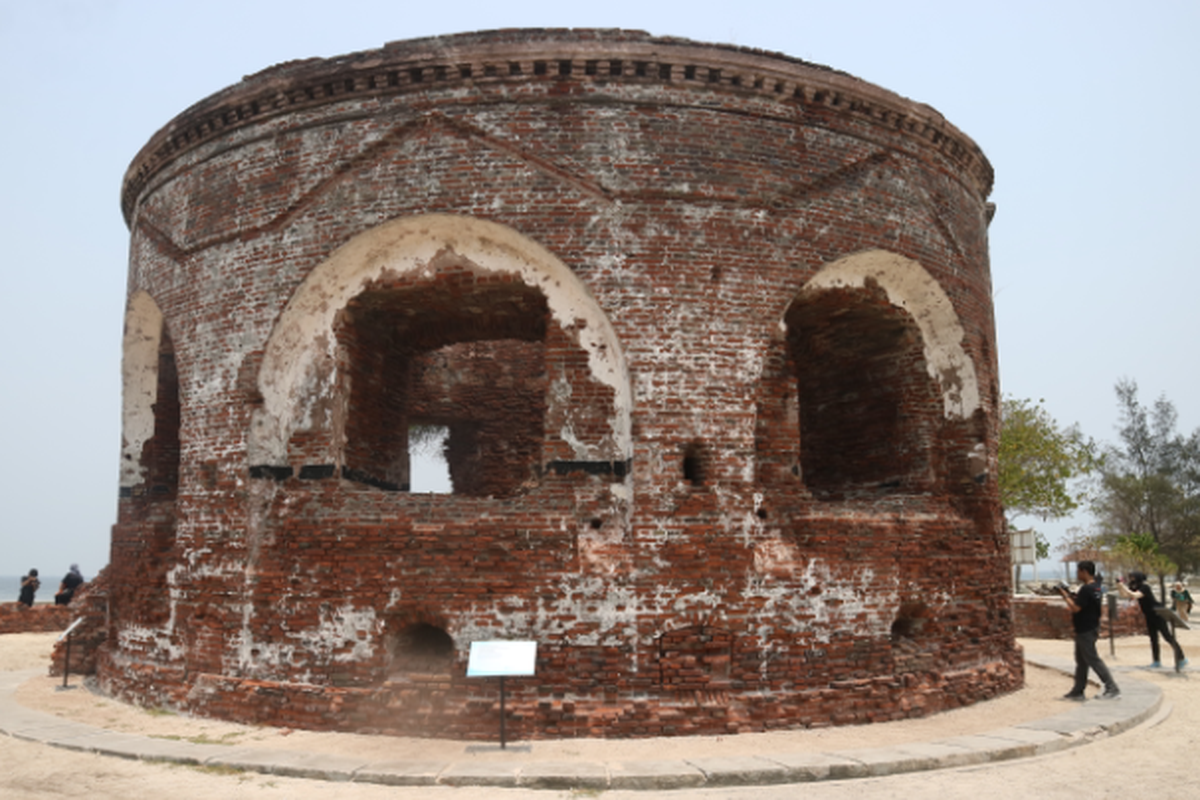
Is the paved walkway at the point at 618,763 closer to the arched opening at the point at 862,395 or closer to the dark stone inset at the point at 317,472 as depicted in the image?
the dark stone inset at the point at 317,472

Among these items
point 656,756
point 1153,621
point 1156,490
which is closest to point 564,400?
point 656,756

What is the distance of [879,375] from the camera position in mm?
9164

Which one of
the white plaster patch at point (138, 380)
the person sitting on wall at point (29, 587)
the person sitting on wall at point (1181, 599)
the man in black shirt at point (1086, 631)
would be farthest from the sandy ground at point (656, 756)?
the person sitting on wall at point (1181, 599)

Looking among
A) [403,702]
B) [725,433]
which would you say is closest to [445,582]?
[403,702]

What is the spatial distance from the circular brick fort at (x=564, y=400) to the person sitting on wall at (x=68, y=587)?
1012cm

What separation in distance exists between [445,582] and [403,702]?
3.17 ft

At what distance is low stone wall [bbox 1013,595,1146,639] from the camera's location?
48.7ft

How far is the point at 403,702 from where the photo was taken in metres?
6.75

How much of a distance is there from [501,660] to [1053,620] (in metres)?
12.6

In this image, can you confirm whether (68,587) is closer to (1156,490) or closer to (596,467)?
(596,467)

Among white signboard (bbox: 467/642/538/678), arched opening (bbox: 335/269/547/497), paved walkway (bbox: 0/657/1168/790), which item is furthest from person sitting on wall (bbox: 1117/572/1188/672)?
white signboard (bbox: 467/642/538/678)

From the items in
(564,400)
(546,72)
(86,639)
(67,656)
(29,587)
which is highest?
(546,72)

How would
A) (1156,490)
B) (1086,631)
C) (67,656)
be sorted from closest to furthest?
(1086,631), (67,656), (1156,490)

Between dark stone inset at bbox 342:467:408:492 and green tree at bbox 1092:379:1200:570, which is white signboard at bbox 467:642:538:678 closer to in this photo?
dark stone inset at bbox 342:467:408:492
